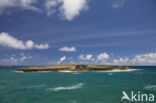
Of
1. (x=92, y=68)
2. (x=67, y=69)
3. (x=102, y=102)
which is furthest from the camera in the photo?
(x=92, y=68)

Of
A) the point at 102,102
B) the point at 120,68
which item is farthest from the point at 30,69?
the point at 102,102

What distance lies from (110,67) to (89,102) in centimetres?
8072

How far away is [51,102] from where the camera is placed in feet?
55.0

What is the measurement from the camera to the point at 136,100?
17.0 metres

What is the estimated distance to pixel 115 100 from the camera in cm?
1691

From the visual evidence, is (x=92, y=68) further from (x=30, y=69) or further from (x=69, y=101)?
(x=69, y=101)

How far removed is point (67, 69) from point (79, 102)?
70121 mm

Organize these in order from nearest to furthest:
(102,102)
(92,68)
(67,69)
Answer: (102,102), (67,69), (92,68)

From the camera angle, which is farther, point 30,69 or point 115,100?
point 30,69

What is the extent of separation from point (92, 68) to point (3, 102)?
255 ft

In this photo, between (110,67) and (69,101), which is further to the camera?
(110,67)

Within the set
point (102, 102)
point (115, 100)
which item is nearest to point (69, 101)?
point (102, 102)

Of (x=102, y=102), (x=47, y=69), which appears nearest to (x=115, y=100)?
(x=102, y=102)

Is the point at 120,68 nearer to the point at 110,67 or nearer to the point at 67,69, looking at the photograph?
the point at 110,67
